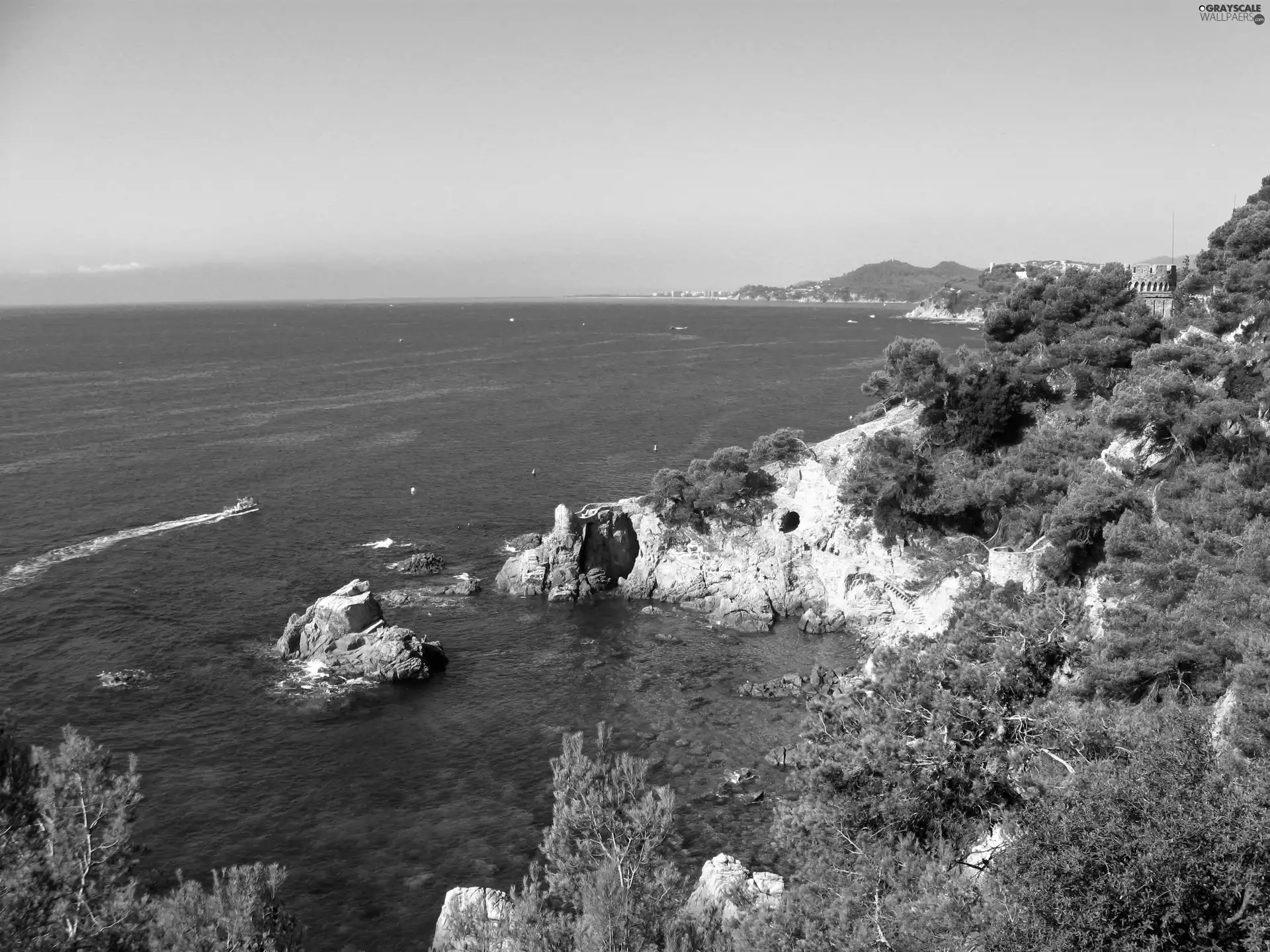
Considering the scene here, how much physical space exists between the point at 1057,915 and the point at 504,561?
47.6 metres

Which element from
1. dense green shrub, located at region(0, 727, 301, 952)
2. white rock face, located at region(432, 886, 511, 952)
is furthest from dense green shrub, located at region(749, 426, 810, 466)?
dense green shrub, located at region(0, 727, 301, 952)

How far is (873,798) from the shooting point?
16969mm

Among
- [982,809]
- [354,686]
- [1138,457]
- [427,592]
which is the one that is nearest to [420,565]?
[427,592]

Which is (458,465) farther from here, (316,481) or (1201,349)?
(1201,349)

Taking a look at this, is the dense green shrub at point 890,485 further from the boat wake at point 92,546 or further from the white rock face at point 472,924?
the boat wake at point 92,546

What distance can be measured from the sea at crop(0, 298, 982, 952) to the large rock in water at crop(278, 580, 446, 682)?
1054mm

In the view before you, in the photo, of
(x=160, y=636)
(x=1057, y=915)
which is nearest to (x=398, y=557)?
(x=160, y=636)

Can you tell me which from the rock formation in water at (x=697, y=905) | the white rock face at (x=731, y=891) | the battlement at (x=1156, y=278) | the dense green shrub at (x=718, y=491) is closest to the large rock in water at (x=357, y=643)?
the dense green shrub at (x=718, y=491)

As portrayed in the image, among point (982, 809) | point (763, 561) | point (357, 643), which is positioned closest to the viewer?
point (982, 809)

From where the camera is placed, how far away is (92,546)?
2250 inches

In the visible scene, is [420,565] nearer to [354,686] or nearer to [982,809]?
[354,686]

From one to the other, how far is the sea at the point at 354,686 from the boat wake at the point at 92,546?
26 cm

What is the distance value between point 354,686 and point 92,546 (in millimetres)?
27330

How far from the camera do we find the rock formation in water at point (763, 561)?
48031 mm
